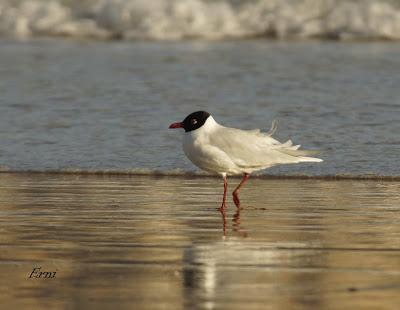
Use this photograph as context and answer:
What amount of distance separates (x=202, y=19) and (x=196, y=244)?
20.1 meters

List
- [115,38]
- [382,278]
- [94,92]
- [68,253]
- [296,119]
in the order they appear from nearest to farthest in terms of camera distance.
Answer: [382,278]
[68,253]
[296,119]
[94,92]
[115,38]

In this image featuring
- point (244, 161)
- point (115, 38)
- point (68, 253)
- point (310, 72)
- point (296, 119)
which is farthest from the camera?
point (115, 38)

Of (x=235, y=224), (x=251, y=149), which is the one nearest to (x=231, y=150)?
(x=251, y=149)

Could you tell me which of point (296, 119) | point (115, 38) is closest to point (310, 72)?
point (296, 119)

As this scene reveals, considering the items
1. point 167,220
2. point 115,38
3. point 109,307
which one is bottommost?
point 115,38

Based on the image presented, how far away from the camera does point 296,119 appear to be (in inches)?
562

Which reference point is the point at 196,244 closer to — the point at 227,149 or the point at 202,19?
the point at 227,149

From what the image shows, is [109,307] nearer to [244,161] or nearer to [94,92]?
[244,161]

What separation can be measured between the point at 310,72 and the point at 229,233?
11.1 m

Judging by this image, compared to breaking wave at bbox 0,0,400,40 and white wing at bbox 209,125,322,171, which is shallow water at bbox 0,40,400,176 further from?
breaking wave at bbox 0,0,400,40

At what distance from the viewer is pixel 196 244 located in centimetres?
761

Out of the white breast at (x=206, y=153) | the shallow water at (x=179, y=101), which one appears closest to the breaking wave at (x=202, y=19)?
the shallow water at (x=179, y=101)

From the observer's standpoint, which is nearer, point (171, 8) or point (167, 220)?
point (167, 220)

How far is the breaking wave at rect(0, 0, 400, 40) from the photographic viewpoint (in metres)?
26.7
